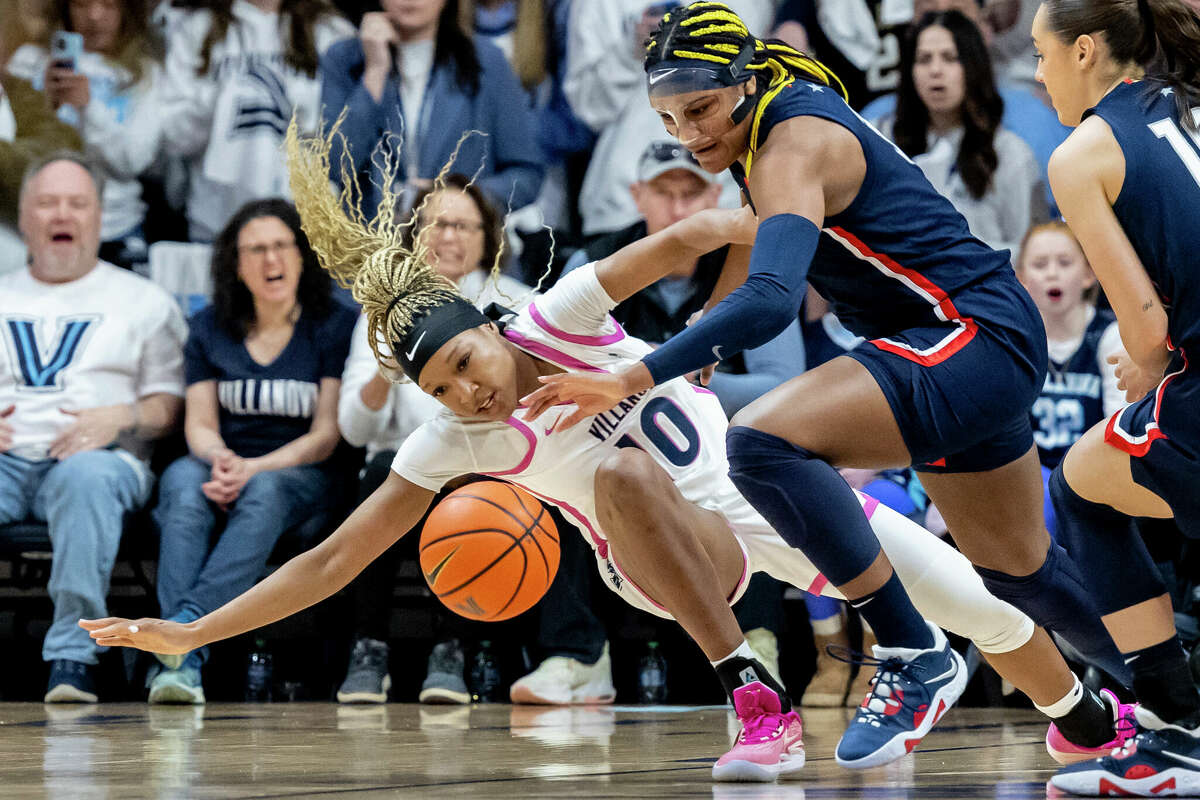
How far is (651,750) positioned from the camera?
11.9 feet

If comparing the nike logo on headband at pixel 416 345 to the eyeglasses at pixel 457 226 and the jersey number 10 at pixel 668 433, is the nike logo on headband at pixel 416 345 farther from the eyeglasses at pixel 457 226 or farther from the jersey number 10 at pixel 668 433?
the eyeglasses at pixel 457 226

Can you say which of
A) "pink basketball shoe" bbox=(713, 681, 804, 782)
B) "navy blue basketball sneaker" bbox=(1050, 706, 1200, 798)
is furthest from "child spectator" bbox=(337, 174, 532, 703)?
"navy blue basketball sneaker" bbox=(1050, 706, 1200, 798)

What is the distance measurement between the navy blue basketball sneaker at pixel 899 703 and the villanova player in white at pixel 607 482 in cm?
1

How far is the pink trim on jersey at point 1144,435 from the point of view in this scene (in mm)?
2584

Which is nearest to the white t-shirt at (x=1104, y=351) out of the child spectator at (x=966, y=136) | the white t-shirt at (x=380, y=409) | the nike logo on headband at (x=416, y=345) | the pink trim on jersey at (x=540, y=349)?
the child spectator at (x=966, y=136)

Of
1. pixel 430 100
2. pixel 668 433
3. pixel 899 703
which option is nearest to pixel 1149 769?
pixel 899 703

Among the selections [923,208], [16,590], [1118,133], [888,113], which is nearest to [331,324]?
[16,590]

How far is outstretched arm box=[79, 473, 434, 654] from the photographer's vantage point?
323 centimetres

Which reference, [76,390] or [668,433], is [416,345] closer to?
[668,433]

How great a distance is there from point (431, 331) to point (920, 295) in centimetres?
105

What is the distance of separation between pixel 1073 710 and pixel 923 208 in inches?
45.1

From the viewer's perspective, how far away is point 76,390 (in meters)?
6.19

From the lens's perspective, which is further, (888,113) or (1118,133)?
(888,113)

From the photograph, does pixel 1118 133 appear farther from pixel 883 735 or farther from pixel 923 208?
A: pixel 883 735
